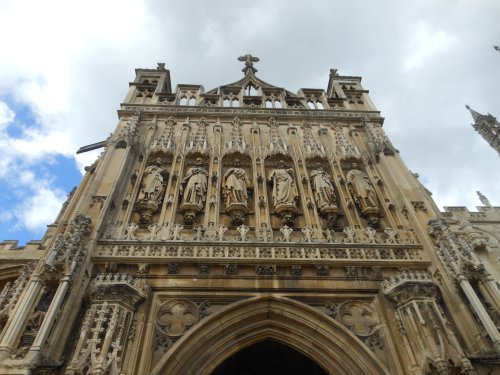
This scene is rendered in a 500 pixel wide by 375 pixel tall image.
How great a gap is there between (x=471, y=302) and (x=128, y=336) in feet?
21.9

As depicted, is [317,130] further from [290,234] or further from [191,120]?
[290,234]

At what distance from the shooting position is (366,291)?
8344 millimetres

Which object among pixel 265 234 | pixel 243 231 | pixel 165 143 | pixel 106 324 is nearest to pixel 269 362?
pixel 265 234

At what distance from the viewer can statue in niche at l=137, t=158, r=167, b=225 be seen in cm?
1022

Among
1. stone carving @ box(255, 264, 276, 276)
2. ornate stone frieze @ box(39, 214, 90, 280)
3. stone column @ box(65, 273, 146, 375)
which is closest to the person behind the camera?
stone column @ box(65, 273, 146, 375)

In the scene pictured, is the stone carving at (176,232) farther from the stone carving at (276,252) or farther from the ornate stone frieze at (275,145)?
the ornate stone frieze at (275,145)

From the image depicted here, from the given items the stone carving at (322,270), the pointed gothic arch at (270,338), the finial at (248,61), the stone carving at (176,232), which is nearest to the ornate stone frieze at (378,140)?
the stone carving at (322,270)

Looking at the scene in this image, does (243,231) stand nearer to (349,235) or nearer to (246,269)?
(246,269)

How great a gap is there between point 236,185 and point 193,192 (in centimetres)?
125

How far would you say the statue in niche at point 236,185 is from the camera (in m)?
10.6

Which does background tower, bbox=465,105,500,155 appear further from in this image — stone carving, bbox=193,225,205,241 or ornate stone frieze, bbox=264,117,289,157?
stone carving, bbox=193,225,205,241

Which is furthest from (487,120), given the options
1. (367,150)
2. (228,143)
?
(228,143)

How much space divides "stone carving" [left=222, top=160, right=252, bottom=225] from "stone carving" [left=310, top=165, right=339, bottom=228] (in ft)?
6.62

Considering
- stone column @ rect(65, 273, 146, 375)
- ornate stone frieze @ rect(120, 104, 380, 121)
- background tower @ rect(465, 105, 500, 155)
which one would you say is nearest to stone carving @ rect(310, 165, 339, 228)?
ornate stone frieze @ rect(120, 104, 380, 121)
